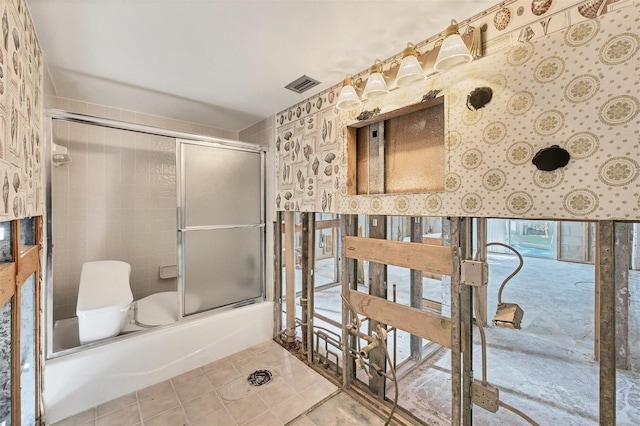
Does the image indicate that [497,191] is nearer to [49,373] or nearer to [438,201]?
[438,201]

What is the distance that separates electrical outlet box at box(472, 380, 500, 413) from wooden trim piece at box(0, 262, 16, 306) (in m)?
2.12

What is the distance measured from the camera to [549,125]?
1079 mm

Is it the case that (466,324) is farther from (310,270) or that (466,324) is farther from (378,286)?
(310,270)

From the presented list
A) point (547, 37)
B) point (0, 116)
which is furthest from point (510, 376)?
point (0, 116)

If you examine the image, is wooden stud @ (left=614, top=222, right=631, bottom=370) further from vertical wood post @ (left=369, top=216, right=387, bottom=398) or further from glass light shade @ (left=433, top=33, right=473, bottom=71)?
vertical wood post @ (left=369, top=216, right=387, bottom=398)

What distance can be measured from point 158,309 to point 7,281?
5.09ft

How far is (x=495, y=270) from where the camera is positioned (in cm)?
159

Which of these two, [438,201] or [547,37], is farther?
[438,201]

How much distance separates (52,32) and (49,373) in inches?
81.9

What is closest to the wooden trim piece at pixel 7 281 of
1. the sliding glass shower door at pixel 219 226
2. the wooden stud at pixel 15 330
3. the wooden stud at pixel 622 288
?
the wooden stud at pixel 15 330

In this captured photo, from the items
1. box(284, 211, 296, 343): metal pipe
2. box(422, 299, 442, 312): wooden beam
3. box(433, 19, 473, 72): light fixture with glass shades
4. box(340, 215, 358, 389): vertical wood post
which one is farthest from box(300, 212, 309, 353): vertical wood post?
box(433, 19, 473, 72): light fixture with glass shades

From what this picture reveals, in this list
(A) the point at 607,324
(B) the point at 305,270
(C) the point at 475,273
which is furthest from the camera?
(B) the point at 305,270

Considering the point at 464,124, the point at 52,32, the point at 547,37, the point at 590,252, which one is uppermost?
the point at 52,32

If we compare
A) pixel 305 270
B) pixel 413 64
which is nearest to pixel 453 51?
pixel 413 64
